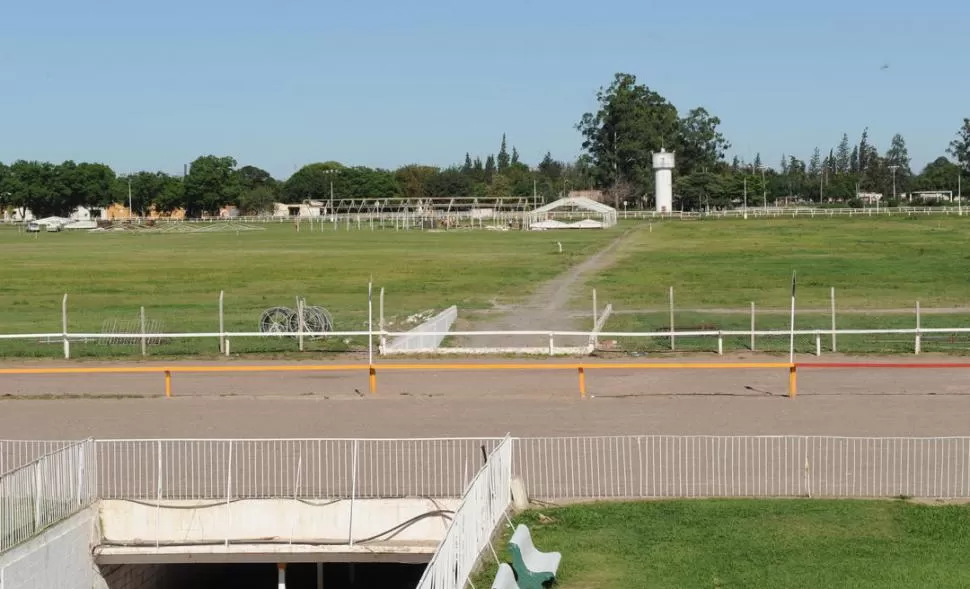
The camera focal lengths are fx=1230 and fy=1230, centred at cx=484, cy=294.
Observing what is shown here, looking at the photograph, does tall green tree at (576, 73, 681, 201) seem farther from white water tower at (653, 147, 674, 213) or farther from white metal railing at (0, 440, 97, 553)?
white metal railing at (0, 440, 97, 553)

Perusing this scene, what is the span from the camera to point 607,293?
5112cm

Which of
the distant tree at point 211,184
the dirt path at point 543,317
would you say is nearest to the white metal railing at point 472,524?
the dirt path at point 543,317

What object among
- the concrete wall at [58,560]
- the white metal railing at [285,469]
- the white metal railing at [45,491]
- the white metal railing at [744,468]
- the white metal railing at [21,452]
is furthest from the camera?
the white metal railing at [21,452]

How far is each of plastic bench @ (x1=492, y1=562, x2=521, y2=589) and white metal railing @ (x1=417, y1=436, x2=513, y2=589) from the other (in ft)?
1.46

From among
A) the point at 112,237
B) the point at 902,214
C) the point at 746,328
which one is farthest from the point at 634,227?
the point at 746,328

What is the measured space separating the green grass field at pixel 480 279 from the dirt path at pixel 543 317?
88 centimetres

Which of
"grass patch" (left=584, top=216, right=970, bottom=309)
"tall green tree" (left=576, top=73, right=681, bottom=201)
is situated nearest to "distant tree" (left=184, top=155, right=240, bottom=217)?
"tall green tree" (left=576, top=73, right=681, bottom=201)

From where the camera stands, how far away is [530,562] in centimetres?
1345

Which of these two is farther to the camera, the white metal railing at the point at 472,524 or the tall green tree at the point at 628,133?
the tall green tree at the point at 628,133

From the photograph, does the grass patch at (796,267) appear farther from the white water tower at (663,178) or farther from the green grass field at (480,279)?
the white water tower at (663,178)

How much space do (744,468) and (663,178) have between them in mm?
146752

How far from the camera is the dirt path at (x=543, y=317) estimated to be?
35.7 m

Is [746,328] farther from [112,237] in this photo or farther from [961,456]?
[112,237]

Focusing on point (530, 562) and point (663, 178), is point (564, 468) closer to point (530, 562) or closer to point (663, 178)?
point (530, 562)
